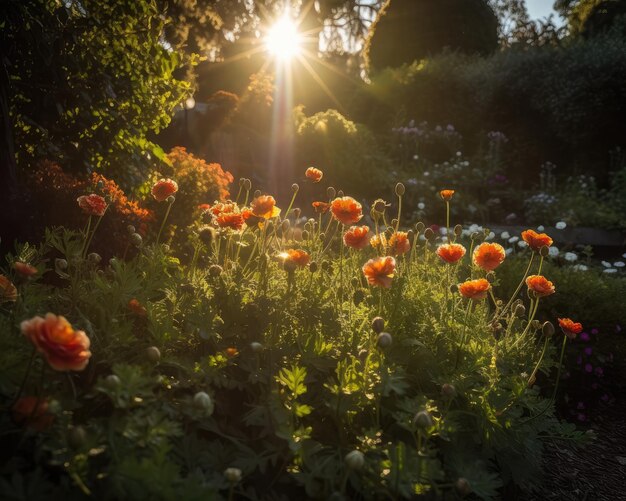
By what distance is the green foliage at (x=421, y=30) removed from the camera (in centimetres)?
1605

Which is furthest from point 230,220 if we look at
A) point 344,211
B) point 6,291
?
point 6,291

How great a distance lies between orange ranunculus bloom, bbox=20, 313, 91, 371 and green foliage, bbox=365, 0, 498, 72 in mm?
16185

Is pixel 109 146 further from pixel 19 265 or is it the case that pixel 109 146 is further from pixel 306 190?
pixel 306 190

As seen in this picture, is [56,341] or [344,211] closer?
[56,341]

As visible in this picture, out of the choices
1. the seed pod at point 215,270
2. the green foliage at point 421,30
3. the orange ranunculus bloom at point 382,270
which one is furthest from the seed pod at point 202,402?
the green foliage at point 421,30

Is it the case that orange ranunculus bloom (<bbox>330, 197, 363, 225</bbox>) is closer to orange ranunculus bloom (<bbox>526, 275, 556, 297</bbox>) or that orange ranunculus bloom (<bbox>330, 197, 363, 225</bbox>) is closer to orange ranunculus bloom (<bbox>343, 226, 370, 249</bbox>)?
orange ranunculus bloom (<bbox>343, 226, 370, 249</bbox>)

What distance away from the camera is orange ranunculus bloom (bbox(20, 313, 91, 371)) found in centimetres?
125

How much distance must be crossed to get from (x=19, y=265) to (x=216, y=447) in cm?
81

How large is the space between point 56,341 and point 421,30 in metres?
16.7

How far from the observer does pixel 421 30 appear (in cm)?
1620

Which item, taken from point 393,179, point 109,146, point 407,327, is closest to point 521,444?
point 407,327

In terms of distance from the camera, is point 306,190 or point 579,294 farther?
point 306,190

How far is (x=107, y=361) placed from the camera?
182cm

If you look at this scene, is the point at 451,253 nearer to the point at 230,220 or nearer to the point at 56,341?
the point at 230,220
